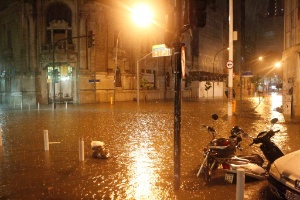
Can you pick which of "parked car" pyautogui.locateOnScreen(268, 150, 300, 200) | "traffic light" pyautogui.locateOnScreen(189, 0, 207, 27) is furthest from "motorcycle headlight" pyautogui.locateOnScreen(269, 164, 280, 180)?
"traffic light" pyautogui.locateOnScreen(189, 0, 207, 27)

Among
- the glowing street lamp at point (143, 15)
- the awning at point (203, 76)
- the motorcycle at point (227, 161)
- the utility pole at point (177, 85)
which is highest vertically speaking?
the glowing street lamp at point (143, 15)

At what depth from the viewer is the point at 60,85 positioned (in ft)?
135

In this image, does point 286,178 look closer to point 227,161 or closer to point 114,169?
point 227,161

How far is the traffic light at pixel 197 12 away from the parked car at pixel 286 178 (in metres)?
2.72

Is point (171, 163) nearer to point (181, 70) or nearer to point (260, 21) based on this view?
point (181, 70)

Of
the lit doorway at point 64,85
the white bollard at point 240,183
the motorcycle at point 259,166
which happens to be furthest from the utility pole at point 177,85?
the lit doorway at point 64,85

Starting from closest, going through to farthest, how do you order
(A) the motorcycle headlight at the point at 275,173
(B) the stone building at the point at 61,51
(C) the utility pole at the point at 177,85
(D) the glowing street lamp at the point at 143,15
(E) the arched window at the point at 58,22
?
(A) the motorcycle headlight at the point at 275,173
(C) the utility pole at the point at 177,85
(D) the glowing street lamp at the point at 143,15
(B) the stone building at the point at 61,51
(E) the arched window at the point at 58,22

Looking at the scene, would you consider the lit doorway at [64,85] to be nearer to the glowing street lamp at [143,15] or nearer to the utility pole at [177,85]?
the glowing street lamp at [143,15]

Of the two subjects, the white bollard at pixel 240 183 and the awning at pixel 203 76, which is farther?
the awning at pixel 203 76

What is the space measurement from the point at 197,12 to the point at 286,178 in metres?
3.03

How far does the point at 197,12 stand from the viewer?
5.50 metres

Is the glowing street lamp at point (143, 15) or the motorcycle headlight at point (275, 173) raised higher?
the glowing street lamp at point (143, 15)

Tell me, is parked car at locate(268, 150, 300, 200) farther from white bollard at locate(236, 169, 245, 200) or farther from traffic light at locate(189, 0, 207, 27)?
traffic light at locate(189, 0, 207, 27)

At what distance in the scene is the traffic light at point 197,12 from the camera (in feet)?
17.9
